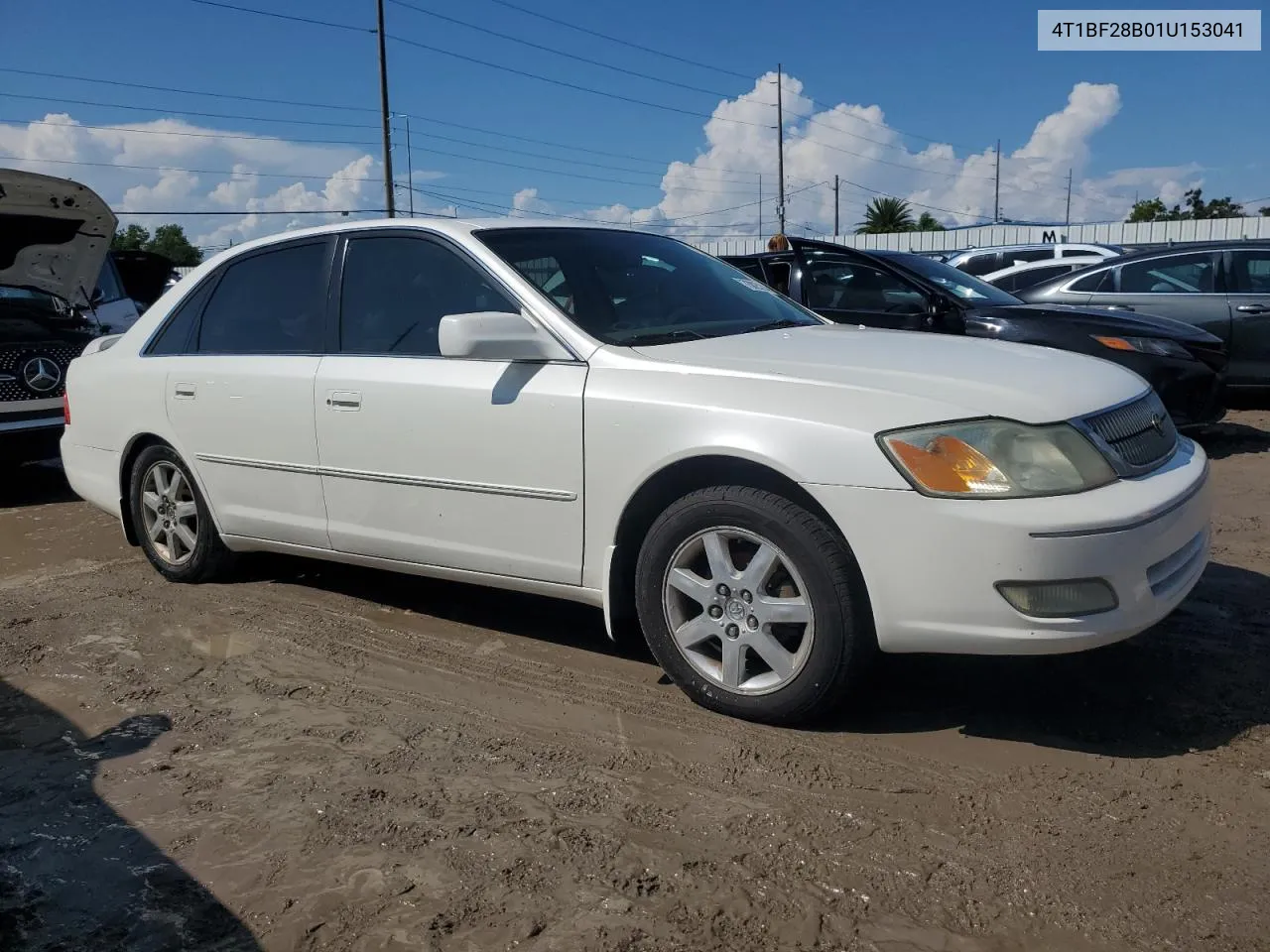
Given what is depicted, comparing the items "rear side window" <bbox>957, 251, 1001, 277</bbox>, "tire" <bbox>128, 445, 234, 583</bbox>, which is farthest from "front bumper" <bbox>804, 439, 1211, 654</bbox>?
"rear side window" <bbox>957, 251, 1001, 277</bbox>

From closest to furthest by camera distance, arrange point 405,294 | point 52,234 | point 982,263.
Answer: point 405,294, point 52,234, point 982,263

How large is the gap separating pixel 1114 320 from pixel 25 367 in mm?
7512

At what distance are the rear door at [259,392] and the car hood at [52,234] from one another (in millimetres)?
3483

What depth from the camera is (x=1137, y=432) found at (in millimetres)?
3307

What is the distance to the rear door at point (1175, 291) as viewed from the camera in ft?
28.6

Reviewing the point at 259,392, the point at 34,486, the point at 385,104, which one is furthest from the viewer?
the point at 385,104

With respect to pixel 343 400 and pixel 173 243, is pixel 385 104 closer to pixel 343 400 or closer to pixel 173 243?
pixel 343 400

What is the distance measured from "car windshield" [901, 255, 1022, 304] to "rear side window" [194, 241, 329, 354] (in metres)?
4.26

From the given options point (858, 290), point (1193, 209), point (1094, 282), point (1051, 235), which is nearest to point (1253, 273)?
point (1094, 282)

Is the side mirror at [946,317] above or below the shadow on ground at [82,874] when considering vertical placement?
above

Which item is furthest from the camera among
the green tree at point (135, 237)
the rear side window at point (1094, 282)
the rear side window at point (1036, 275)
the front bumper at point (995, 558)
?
the green tree at point (135, 237)

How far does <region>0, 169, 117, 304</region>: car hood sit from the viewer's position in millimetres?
7512

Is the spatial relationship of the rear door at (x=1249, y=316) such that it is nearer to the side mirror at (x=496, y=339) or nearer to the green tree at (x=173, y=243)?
the side mirror at (x=496, y=339)

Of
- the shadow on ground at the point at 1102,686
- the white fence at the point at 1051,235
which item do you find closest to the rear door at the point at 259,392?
the shadow on ground at the point at 1102,686
